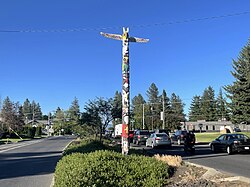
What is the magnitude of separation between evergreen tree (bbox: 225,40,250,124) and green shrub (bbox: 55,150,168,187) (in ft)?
139

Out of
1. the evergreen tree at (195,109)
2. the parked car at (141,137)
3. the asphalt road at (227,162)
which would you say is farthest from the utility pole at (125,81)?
the evergreen tree at (195,109)

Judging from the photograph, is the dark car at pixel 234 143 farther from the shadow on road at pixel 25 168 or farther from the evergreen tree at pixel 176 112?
the evergreen tree at pixel 176 112

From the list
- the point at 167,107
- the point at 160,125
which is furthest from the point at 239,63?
the point at 167,107

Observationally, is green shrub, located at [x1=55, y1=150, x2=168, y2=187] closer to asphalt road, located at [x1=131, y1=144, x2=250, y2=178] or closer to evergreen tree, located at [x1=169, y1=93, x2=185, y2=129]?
asphalt road, located at [x1=131, y1=144, x2=250, y2=178]

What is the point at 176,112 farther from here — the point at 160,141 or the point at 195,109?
the point at 160,141

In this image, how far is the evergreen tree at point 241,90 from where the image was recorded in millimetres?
50688

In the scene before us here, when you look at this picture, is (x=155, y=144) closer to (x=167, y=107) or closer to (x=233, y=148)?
(x=233, y=148)

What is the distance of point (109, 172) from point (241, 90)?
1833 inches

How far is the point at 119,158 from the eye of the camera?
10508 millimetres

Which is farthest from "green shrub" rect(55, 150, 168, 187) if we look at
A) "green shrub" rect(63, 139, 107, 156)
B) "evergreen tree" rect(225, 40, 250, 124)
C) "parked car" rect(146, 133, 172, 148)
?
"evergreen tree" rect(225, 40, 250, 124)

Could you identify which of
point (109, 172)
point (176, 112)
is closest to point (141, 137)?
point (109, 172)

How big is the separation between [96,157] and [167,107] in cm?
11567

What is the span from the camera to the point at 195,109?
456ft

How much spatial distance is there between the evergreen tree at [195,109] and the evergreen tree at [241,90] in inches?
3194
